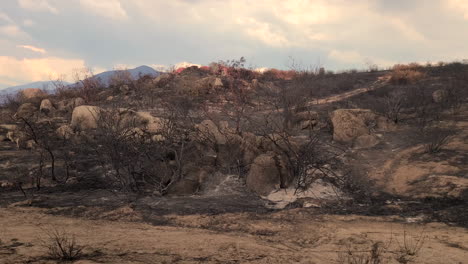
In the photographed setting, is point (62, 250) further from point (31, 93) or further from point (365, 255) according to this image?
point (31, 93)

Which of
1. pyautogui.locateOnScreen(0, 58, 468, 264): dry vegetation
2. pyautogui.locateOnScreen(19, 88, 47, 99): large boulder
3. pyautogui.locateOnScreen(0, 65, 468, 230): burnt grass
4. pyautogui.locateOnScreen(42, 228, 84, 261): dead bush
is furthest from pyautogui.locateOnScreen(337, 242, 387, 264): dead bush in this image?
pyautogui.locateOnScreen(19, 88, 47, 99): large boulder

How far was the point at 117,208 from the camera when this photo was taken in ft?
16.2

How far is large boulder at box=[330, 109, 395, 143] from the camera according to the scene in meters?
8.44

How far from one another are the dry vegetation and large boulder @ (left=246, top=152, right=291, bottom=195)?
2 cm

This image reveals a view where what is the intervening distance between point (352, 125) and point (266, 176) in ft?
12.6

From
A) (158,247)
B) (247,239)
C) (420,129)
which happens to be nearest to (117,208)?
(158,247)

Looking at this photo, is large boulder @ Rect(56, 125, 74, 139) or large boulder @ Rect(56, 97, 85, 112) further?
large boulder @ Rect(56, 97, 85, 112)

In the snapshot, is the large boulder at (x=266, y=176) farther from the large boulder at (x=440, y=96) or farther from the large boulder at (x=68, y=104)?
the large boulder at (x=68, y=104)

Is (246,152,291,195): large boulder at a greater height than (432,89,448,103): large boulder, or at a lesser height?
lesser

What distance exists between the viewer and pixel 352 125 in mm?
8531

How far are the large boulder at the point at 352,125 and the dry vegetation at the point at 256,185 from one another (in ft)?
0.12

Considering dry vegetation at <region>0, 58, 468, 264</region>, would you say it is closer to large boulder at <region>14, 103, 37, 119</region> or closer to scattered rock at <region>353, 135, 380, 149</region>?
scattered rock at <region>353, 135, 380, 149</region>

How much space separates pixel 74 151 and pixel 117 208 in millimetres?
4097

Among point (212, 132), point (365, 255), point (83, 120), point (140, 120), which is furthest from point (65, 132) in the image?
point (365, 255)
